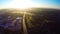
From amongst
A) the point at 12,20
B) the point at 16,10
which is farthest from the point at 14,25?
the point at 16,10

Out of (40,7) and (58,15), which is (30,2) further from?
(58,15)

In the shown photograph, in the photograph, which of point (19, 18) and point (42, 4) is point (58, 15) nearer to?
point (42, 4)

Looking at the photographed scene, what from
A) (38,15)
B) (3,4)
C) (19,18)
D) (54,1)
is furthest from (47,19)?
(3,4)

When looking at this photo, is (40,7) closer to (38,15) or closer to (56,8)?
(38,15)

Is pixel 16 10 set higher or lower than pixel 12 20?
higher

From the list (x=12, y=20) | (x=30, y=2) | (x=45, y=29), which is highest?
(x=30, y=2)

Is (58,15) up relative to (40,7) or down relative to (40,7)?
down

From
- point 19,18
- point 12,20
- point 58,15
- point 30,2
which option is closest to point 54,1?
point 58,15
